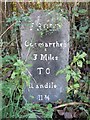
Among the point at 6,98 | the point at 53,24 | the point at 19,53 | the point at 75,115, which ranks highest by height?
the point at 53,24

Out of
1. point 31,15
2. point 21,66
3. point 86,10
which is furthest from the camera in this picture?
point 86,10

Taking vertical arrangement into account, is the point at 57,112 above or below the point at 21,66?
below

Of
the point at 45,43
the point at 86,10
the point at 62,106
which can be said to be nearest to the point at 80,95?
the point at 62,106

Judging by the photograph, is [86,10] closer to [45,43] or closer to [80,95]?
[45,43]

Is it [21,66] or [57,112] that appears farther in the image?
[57,112]

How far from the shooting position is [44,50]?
3.19 m

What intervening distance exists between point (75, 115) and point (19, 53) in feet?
2.30

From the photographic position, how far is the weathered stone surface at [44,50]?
316 centimetres

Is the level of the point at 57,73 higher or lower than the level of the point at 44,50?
lower

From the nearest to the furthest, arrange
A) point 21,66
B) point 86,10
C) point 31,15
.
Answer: point 21,66, point 31,15, point 86,10

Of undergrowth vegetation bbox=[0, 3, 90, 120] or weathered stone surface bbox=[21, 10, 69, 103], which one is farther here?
weathered stone surface bbox=[21, 10, 69, 103]

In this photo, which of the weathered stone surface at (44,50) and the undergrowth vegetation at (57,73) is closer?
the undergrowth vegetation at (57,73)

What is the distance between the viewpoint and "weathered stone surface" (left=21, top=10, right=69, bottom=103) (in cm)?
316

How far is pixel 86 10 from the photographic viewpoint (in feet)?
11.2
